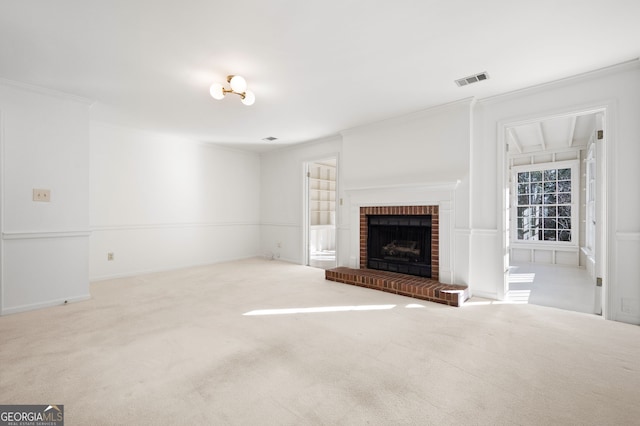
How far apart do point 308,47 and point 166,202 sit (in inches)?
166

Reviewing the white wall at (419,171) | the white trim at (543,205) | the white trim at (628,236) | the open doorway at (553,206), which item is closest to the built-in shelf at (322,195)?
the white wall at (419,171)

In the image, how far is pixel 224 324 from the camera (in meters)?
2.79

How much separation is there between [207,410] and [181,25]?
2.61m

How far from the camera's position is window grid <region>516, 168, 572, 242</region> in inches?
245

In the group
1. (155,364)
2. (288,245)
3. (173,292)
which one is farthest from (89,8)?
(288,245)

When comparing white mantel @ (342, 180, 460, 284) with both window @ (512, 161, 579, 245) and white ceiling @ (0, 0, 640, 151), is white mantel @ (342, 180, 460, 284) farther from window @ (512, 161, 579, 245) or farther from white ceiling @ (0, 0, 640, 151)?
window @ (512, 161, 579, 245)

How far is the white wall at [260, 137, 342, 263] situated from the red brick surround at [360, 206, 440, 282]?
1.44 m

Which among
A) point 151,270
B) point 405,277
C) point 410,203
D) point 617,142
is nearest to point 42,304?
point 151,270

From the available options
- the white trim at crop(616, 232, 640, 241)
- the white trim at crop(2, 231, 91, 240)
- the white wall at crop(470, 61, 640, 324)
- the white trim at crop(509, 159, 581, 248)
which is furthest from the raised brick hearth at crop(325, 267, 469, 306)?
the white trim at crop(509, 159, 581, 248)

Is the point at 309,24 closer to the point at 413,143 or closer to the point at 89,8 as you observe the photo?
the point at 89,8

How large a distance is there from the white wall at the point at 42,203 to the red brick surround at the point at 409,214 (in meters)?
3.82

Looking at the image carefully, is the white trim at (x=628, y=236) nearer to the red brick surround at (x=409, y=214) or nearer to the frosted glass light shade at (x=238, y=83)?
the red brick surround at (x=409, y=214)

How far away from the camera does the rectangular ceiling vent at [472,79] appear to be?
3010mm

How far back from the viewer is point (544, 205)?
6445mm
